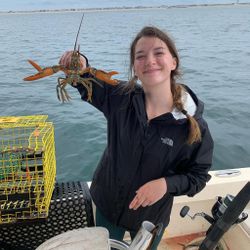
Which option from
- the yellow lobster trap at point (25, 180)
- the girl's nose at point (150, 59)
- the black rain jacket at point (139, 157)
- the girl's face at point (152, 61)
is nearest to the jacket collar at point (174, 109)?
the black rain jacket at point (139, 157)

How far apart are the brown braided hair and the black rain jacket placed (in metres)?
0.05

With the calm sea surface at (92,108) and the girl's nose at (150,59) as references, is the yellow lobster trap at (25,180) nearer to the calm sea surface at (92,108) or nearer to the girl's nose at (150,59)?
the girl's nose at (150,59)

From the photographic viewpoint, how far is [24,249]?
2363 millimetres

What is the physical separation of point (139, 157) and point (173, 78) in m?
0.58

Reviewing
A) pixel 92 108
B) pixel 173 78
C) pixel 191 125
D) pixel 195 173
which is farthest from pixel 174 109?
pixel 92 108

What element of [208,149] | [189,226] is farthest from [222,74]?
[208,149]

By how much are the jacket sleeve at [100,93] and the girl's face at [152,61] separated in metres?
0.23

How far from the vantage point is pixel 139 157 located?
81.1 inches

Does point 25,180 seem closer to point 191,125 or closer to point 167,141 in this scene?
point 167,141

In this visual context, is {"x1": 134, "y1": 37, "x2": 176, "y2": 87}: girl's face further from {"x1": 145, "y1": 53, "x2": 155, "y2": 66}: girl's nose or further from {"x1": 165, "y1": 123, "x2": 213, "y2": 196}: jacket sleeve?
{"x1": 165, "y1": 123, "x2": 213, "y2": 196}: jacket sleeve

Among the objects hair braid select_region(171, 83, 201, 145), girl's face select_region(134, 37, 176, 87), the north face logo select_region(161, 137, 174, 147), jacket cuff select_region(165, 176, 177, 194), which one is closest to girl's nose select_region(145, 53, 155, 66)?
girl's face select_region(134, 37, 176, 87)

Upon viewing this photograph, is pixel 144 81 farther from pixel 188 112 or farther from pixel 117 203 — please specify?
pixel 117 203

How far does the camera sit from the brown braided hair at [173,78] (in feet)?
6.48

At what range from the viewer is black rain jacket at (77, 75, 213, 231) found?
204 centimetres
